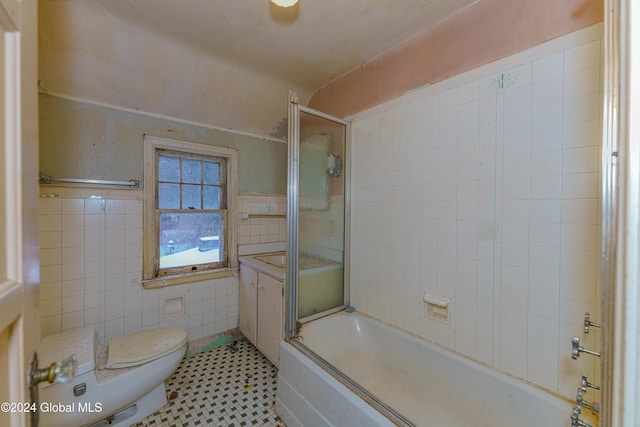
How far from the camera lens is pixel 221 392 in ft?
5.91

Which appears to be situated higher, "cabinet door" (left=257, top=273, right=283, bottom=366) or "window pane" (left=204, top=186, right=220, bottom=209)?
"window pane" (left=204, top=186, right=220, bottom=209)

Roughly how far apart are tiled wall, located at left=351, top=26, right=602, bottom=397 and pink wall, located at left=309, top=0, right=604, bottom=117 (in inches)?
2.8

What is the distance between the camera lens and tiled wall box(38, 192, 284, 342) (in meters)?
1.73

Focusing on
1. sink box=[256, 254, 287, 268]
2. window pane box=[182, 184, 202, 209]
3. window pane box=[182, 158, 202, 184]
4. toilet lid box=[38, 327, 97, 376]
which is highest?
window pane box=[182, 158, 202, 184]

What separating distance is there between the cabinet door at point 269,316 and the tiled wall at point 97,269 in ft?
2.13

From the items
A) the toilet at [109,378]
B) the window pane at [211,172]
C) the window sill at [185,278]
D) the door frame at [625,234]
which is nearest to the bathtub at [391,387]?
the toilet at [109,378]

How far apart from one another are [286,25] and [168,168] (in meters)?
1.51

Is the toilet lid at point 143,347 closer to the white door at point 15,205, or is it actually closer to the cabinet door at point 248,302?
the cabinet door at point 248,302

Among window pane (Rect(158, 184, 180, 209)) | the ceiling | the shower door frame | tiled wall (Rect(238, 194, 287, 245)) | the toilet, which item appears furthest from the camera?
tiled wall (Rect(238, 194, 287, 245))

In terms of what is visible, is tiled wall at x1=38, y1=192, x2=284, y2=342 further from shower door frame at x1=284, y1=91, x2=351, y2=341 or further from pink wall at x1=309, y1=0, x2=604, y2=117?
pink wall at x1=309, y1=0, x2=604, y2=117

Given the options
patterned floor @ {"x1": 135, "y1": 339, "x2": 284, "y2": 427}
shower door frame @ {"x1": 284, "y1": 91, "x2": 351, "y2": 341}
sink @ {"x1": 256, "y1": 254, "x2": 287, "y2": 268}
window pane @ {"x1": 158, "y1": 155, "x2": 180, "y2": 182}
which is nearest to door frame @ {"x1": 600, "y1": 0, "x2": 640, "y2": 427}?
shower door frame @ {"x1": 284, "y1": 91, "x2": 351, "y2": 341}

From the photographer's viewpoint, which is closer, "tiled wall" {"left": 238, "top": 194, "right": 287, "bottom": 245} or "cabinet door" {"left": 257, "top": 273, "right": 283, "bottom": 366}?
"cabinet door" {"left": 257, "top": 273, "right": 283, "bottom": 366}

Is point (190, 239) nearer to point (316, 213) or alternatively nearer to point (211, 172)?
point (211, 172)

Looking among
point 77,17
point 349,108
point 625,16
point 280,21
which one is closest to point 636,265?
point 625,16
